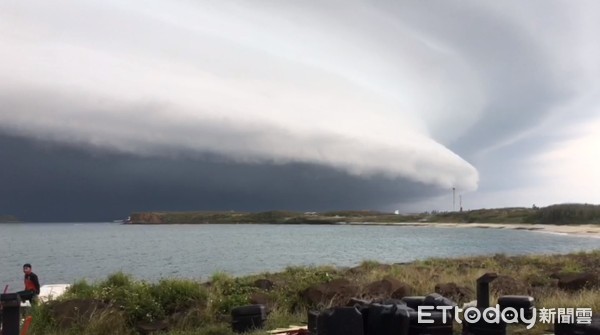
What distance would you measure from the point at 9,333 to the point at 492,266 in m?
23.0

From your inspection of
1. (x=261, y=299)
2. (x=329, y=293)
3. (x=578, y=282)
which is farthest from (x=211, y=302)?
(x=578, y=282)

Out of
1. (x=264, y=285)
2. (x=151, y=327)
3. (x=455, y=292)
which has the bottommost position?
(x=151, y=327)

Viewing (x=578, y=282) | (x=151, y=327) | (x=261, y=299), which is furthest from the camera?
(x=578, y=282)

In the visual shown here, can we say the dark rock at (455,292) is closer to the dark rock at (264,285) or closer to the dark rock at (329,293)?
the dark rock at (329,293)

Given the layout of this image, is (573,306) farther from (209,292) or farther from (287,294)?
(209,292)

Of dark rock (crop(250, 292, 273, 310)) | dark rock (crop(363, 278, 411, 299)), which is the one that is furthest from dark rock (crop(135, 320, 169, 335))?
dark rock (crop(363, 278, 411, 299))

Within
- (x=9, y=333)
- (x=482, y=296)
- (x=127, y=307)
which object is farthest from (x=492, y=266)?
(x=9, y=333)

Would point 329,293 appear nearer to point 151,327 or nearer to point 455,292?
point 455,292

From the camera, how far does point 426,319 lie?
7.82 meters

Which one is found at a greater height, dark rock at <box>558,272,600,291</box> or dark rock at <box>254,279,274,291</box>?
dark rock at <box>558,272,600,291</box>

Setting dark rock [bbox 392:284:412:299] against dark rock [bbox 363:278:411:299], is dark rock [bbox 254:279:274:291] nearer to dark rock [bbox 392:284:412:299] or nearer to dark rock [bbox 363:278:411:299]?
dark rock [bbox 363:278:411:299]

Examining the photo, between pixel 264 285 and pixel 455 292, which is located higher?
pixel 455 292

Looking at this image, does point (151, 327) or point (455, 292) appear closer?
point (151, 327)

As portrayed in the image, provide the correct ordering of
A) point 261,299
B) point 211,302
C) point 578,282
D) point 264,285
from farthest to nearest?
point 264,285 < point 578,282 < point 261,299 < point 211,302
